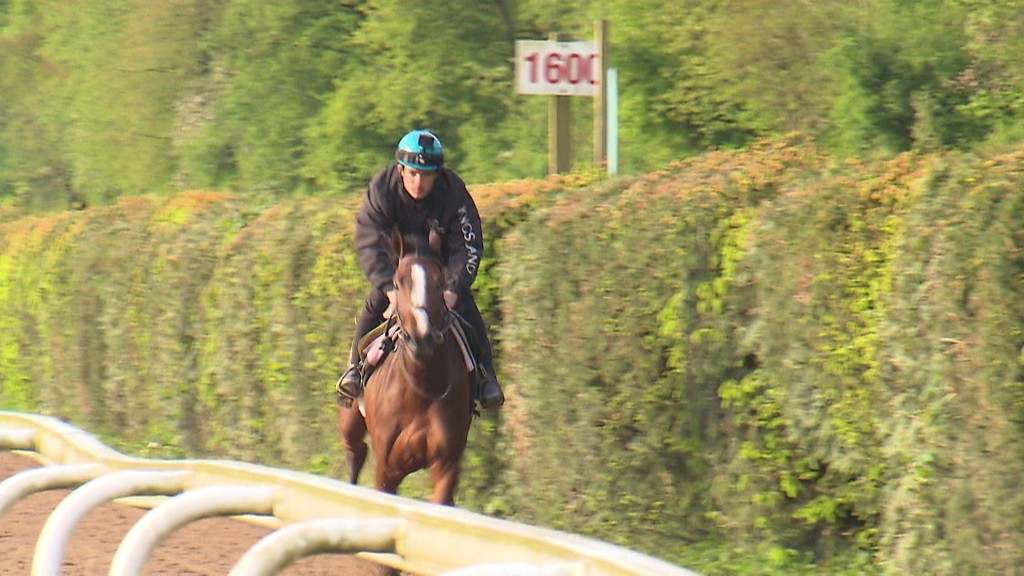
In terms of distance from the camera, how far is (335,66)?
91.7 ft

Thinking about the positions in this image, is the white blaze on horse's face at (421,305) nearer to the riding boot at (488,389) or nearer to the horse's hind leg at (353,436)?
the riding boot at (488,389)

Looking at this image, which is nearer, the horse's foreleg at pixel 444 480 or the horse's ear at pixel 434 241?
the horse's foreleg at pixel 444 480

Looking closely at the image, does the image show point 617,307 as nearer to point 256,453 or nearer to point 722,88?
point 256,453

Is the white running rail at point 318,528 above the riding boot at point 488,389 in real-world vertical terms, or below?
above

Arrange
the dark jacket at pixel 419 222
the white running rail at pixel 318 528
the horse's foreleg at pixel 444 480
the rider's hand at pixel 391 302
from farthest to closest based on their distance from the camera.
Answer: the dark jacket at pixel 419 222 → the horse's foreleg at pixel 444 480 → the rider's hand at pixel 391 302 → the white running rail at pixel 318 528

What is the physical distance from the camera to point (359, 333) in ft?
27.9

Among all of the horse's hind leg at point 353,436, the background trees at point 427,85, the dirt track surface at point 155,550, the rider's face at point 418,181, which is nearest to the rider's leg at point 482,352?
the rider's face at point 418,181

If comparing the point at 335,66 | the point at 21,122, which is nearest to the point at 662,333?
the point at 335,66

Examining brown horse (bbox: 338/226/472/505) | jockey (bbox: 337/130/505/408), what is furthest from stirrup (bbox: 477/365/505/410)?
brown horse (bbox: 338/226/472/505)

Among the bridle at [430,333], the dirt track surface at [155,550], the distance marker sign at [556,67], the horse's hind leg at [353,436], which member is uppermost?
the distance marker sign at [556,67]

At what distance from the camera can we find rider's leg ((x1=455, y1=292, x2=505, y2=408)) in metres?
8.13

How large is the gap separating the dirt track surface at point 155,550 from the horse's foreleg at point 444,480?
0.47 meters

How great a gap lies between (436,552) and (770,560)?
3.46 meters

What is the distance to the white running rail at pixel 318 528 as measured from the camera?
4.04 meters
